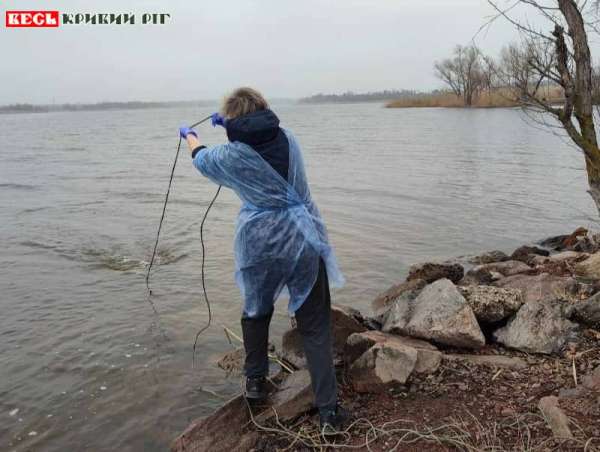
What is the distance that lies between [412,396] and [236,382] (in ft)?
6.61

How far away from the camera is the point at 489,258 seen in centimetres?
989

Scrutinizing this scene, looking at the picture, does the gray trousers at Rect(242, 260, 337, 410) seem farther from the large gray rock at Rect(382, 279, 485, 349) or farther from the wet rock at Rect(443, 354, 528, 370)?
the large gray rock at Rect(382, 279, 485, 349)

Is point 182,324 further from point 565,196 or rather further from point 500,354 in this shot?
point 565,196

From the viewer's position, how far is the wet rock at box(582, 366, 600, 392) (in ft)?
13.3

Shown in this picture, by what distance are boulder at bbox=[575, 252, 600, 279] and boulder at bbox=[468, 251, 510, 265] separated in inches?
89.1

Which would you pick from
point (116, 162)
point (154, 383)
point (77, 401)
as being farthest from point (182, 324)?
point (116, 162)

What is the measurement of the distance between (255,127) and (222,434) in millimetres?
2403

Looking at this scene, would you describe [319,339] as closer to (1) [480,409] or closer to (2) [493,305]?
(1) [480,409]

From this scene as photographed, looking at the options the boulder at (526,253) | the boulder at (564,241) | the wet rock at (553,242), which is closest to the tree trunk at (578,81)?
the boulder at (526,253)

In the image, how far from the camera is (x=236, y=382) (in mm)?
5598

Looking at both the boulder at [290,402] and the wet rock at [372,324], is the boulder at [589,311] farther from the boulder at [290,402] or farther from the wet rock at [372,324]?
the boulder at [290,402]

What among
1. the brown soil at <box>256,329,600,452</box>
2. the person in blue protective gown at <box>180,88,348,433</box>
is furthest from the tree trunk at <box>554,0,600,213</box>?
the person in blue protective gown at <box>180,88,348,433</box>

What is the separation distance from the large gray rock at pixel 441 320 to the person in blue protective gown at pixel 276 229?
143 centimetres

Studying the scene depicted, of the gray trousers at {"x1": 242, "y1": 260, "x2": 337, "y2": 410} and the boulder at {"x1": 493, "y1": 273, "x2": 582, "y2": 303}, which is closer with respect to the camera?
the gray trousers at {"x1": 242, "y1": 260, "x2": 337, "y2": 410}
